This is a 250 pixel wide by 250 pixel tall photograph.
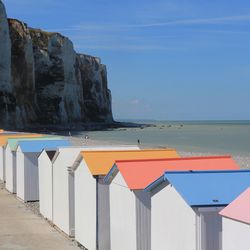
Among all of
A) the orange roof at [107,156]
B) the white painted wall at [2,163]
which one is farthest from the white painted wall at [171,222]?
the white painted wall at [2,163]

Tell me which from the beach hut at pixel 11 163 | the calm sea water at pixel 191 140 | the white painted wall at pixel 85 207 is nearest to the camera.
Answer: the white painted wall at pixel 85 207

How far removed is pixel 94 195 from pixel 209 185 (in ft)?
12.1

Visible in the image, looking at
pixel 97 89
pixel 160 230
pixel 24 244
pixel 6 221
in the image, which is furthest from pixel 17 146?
pixel 97 89

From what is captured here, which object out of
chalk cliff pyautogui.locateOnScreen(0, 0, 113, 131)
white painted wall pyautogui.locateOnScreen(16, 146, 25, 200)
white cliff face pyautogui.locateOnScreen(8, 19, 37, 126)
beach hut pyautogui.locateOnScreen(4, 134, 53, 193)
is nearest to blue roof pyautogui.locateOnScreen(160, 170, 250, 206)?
white painted wall pyautogui.locateOnScreen(16, 146, 25, 200)

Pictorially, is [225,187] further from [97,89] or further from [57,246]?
[97,89]

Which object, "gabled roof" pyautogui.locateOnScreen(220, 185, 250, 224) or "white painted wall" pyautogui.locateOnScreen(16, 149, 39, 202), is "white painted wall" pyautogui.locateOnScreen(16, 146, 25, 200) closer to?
"white painted wall" pyautogui.locateOnScreen(16, 149, 39, 202)

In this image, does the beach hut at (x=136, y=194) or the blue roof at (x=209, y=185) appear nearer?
the blue roof at (x=209, y=185)

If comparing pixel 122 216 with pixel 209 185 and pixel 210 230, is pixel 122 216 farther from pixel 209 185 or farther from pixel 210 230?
pixel 210 230

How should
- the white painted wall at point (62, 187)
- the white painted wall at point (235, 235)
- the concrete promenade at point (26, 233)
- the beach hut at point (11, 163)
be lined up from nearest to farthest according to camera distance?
the white painted wall at point (235, 235), the concrete promenade at point (26, 233), the white painted wall at point (62, 187), the beach hut at point (11, 163)

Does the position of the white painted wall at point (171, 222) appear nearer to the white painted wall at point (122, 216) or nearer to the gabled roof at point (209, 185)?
the gabled roof at point (209, 185)

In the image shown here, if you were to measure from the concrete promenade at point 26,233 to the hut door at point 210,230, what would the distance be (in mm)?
5427

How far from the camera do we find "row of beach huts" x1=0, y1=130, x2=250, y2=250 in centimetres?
754

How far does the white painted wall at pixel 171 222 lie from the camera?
775 centimetres

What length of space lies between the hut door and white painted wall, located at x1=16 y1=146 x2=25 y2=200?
42.0 ft
